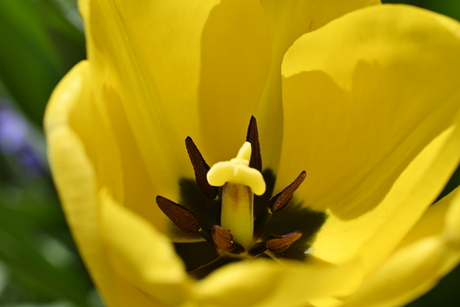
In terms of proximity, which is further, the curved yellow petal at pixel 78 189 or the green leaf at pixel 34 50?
the green leaf at pixel 34 50

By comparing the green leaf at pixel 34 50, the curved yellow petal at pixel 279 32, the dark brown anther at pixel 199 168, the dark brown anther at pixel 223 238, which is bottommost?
the dark brown anther at pixel 223 238

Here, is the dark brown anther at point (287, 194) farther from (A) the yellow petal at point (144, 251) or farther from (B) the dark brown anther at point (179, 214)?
(A) the yellow petal at point (144, 251)

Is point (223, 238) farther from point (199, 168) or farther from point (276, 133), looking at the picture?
point (276, 133)

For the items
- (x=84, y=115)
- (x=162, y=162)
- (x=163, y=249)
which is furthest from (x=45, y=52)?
(x=163, y=249)

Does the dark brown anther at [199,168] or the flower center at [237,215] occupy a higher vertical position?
the dark brown anther at [199,168]

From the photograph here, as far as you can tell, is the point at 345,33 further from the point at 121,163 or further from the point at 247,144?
the point at 121,163

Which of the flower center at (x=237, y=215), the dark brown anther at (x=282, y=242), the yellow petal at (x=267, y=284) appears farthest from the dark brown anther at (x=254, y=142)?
the yellow petal at (x=267, y=284)

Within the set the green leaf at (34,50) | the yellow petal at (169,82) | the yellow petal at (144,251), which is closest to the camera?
the yellow petal at (144,251)
